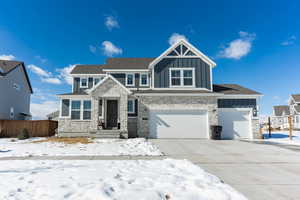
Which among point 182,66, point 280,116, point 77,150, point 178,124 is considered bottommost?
point 77,150

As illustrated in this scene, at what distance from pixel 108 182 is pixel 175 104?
1030cm

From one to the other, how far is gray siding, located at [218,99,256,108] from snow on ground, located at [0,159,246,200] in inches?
410

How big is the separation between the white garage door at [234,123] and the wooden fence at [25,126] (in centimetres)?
1620

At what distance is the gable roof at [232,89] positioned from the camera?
1413cm

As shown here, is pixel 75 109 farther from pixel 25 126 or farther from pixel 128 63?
pixel 128 63

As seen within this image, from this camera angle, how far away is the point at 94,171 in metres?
4.43

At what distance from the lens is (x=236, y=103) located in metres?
13.9

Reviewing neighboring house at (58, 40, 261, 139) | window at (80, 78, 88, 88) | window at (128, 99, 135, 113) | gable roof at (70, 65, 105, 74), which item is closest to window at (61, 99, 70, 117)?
→ neighboring house at (58, 40, 261, 139)

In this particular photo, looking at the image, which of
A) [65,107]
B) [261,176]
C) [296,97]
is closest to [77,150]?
[261,176]

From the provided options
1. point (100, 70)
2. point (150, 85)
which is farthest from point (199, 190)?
point (100, 70)

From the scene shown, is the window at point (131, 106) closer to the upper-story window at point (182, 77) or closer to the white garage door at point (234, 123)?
the upper-story window at point (182, 77)

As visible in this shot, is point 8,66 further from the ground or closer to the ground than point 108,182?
further from the ground

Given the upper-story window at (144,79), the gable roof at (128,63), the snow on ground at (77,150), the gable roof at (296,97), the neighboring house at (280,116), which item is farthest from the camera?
the neighboring house at (280,116)

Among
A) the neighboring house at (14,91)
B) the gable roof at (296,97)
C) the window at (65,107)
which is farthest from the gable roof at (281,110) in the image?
the neighboring house at (14,91)
